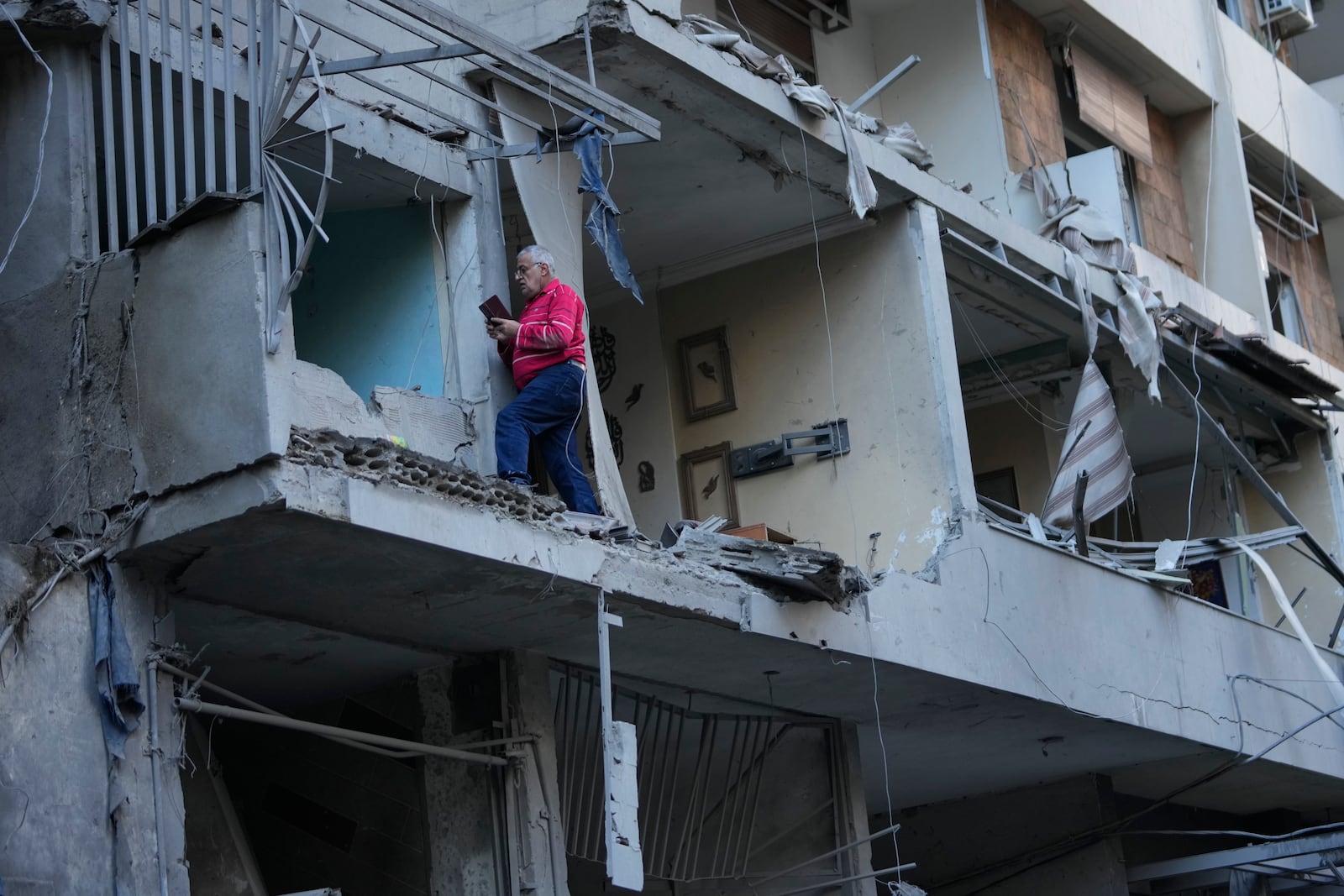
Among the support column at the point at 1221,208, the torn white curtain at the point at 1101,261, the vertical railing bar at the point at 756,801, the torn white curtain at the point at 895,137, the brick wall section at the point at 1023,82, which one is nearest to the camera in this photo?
the vertical railing bar at the point at 756,801

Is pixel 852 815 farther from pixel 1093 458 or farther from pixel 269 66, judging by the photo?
pixel 269 66

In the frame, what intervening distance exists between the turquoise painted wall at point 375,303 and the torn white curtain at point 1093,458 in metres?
5.55

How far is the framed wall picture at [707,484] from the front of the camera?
12.9 m

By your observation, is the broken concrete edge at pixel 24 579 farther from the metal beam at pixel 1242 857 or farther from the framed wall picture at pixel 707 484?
the metal beam at pixel 1242 857

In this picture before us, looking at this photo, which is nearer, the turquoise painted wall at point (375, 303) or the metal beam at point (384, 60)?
the metal beam at point (384, 60)

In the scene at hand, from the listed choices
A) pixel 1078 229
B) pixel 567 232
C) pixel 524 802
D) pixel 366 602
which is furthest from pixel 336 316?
pixel 1078 229

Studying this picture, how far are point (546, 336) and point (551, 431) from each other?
52 centimetres

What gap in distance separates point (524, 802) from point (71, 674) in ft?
8.96

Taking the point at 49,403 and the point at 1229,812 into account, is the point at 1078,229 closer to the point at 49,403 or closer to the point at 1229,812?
the point at 1229,812

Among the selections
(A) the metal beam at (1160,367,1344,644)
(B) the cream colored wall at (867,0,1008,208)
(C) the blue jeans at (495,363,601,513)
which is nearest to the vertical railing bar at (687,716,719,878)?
(C) the blue jeans at (495,363,601,513)

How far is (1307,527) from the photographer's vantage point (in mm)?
18031

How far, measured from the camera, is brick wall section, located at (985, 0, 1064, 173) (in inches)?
604

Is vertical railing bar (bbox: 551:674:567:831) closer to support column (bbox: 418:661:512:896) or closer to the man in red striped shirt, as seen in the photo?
support column (bbox: 418:661:512:896)

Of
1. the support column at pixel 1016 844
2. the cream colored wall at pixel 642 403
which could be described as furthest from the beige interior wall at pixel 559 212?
the support column at pixel 1016 844
